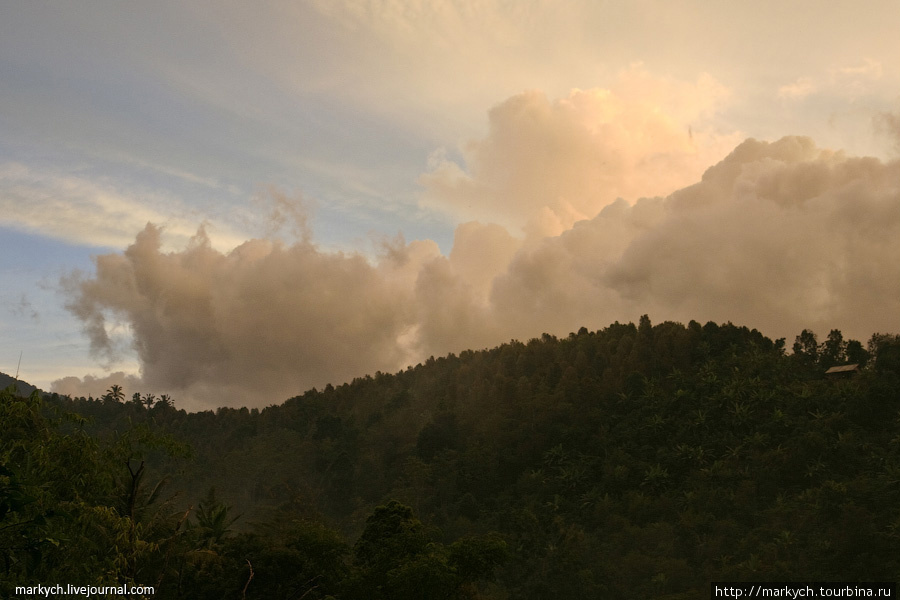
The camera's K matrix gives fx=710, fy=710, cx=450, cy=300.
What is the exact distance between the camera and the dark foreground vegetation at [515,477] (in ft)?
81.0

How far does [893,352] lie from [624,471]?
163 ft

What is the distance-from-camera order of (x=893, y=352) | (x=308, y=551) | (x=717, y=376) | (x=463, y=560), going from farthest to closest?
(x=717, y=376)
(x=893, y=352)
(x=308, y=551)
(x=463, y=560)

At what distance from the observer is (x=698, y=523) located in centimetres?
9206

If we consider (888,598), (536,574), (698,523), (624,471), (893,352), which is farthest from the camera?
(893,352)

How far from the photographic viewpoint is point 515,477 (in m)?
119

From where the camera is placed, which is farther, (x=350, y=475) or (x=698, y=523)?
(x=350, y=475)

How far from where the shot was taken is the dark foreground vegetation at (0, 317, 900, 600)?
24688 millimetres

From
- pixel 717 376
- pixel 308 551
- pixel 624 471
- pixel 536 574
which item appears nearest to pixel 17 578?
pixel 308 551

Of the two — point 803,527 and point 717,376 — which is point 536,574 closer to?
point 803,527

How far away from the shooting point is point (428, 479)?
11956cm

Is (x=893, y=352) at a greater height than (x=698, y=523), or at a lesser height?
greater

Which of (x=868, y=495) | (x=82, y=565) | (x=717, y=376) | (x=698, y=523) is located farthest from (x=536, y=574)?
(x=82, y=565)

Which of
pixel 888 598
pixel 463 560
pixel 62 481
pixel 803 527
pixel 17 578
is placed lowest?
pixel 888 598

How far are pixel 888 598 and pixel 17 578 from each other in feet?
251
